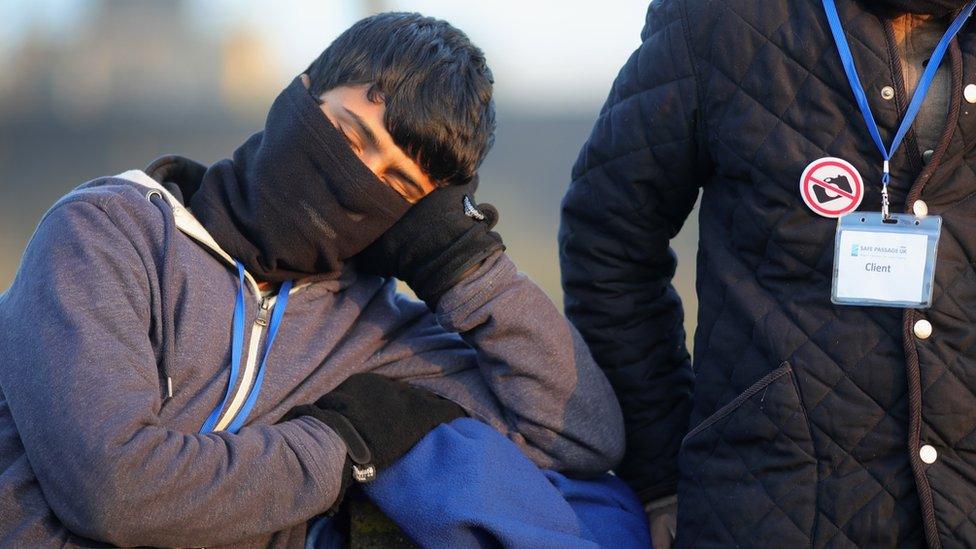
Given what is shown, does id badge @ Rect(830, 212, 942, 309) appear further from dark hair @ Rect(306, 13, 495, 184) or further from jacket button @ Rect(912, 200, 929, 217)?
dark hair @ Rect(306, 13, 495, 184)

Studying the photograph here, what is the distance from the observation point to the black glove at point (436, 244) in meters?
2.29

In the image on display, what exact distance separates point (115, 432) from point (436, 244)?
0.73m

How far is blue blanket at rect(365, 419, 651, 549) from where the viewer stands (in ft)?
6.74

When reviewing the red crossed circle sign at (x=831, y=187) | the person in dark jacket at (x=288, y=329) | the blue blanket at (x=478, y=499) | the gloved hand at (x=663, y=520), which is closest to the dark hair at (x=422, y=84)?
the person in dark jacket at (x=288, y=329)

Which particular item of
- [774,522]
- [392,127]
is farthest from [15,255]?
[774,522]

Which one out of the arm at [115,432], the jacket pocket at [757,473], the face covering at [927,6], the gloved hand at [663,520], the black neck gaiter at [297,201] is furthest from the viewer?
the gloved hand at [663,520]

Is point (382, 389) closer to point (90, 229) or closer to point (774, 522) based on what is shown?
point (90, 229)

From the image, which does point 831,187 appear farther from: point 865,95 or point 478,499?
point 478,499

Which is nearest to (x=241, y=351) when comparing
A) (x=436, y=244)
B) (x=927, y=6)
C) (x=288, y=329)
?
(x=288, y=329)

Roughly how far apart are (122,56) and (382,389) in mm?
7699

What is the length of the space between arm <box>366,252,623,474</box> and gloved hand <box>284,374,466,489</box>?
106 mm

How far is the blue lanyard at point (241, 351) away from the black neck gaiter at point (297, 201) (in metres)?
0.05

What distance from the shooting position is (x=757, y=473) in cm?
212

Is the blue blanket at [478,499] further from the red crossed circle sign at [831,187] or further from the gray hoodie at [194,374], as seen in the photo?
the red crossed circle sign at [831,187]
